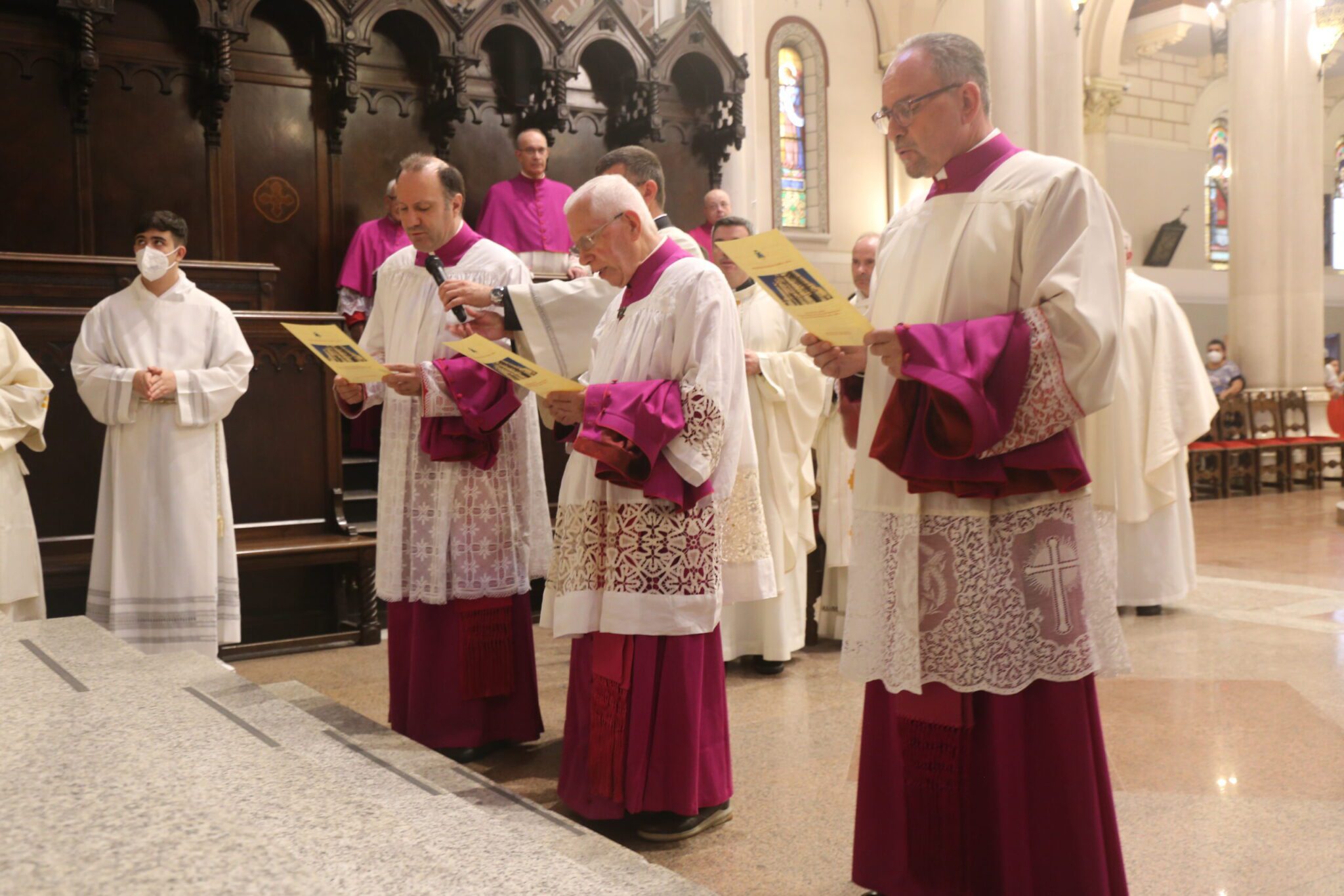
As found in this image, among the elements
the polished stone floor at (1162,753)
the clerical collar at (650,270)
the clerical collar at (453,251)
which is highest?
the clerical collar at (453,251)

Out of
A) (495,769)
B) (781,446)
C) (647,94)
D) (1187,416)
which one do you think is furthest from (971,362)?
(647,94)

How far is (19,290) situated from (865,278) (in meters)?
4.27

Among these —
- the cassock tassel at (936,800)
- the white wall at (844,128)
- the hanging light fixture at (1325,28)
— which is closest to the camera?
the cassock tassel at (936,800)

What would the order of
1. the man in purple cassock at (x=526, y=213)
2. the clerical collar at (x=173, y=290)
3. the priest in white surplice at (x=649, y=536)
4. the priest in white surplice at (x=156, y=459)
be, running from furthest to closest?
1. the man in purple cassock at (x=526, y=213)
2. the clerical collar at (x=173, y=290)
3. the priest in white surplice at (x=156, y=459)
4. the priest in white surplice at (x=649, y=536)

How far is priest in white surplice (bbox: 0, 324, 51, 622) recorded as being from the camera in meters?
4.87

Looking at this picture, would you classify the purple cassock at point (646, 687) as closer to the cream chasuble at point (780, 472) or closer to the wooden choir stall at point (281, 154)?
the cream chasuble at point (780, 472)

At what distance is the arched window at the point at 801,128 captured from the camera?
15.0 m

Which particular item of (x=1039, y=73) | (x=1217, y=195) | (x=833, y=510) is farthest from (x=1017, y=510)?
(x=1217, y=195)

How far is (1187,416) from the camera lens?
634 centimetres

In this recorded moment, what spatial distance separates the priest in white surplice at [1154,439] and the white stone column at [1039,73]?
5.05m

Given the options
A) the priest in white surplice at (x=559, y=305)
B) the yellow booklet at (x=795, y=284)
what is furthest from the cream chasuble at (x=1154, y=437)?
the yellow booklet at (x=795, y=284)

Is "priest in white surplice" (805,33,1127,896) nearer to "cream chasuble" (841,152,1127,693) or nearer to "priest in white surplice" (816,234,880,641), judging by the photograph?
"cream chasuble" (841,152,1127,693)

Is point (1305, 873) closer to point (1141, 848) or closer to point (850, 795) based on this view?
point (1141, 848)

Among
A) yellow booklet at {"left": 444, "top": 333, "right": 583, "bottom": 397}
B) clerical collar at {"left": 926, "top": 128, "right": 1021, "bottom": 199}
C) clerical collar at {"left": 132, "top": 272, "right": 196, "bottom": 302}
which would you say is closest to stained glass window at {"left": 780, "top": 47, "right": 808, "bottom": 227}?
clerical collar at {"left": 132, "top": 272, "right": 196, "bottom": 302}
